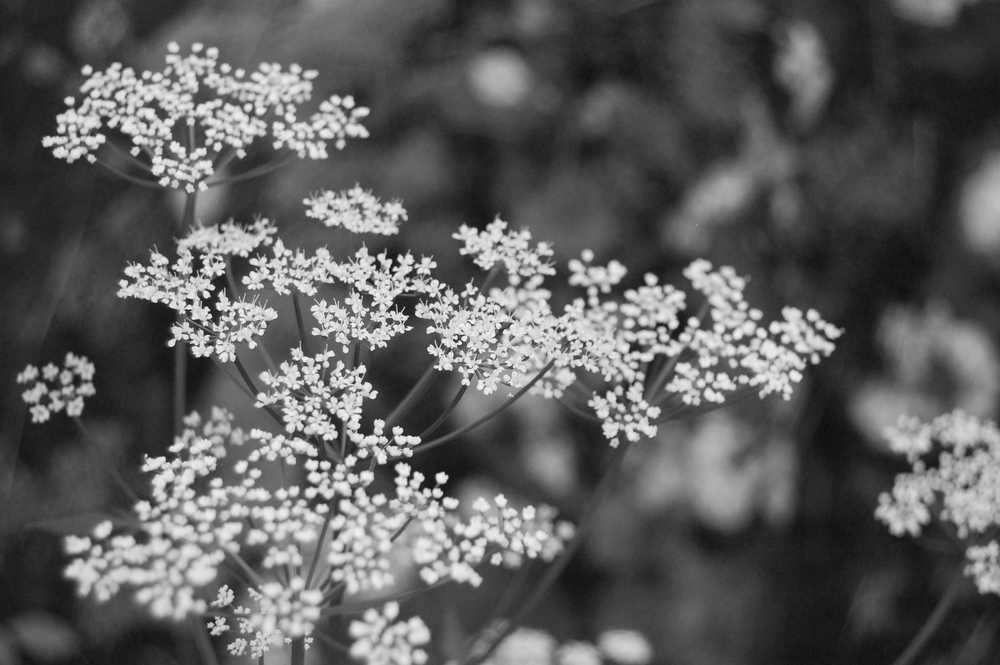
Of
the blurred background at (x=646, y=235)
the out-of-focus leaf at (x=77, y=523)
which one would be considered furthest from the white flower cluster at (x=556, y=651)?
the out-of-focus leaf at (x=77, y=523)

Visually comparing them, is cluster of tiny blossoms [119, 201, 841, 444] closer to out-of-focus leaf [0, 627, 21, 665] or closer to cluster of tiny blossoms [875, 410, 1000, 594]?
cluster of tiny blossoms [875, 410, 1000, 594]

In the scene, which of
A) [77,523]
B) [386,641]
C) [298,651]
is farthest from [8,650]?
[386,641]

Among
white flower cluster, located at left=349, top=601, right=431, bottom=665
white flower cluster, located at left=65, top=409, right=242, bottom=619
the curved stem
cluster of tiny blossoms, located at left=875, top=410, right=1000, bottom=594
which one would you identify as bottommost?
the curved stem

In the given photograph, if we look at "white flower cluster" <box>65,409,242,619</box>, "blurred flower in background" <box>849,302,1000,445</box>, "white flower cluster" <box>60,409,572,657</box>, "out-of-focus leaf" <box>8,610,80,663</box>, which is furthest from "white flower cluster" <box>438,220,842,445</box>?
"out-of-focus leaf" <box>8,610,80,663</box>

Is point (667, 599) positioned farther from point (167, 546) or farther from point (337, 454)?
point (167, 546)

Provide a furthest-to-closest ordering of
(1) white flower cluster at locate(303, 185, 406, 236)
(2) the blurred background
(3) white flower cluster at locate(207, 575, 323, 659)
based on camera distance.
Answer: (2) the blurred background → (1) white flower cluster at locate(303, 185, 406, 236) → (3) white flower cluster at locate(207, 575, 323, 659)

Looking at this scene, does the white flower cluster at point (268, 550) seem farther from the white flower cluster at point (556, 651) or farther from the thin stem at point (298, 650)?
the white flower cluster at point (556, 651)

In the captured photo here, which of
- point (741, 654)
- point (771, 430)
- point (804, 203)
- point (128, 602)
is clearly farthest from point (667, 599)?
point (128, 602)
